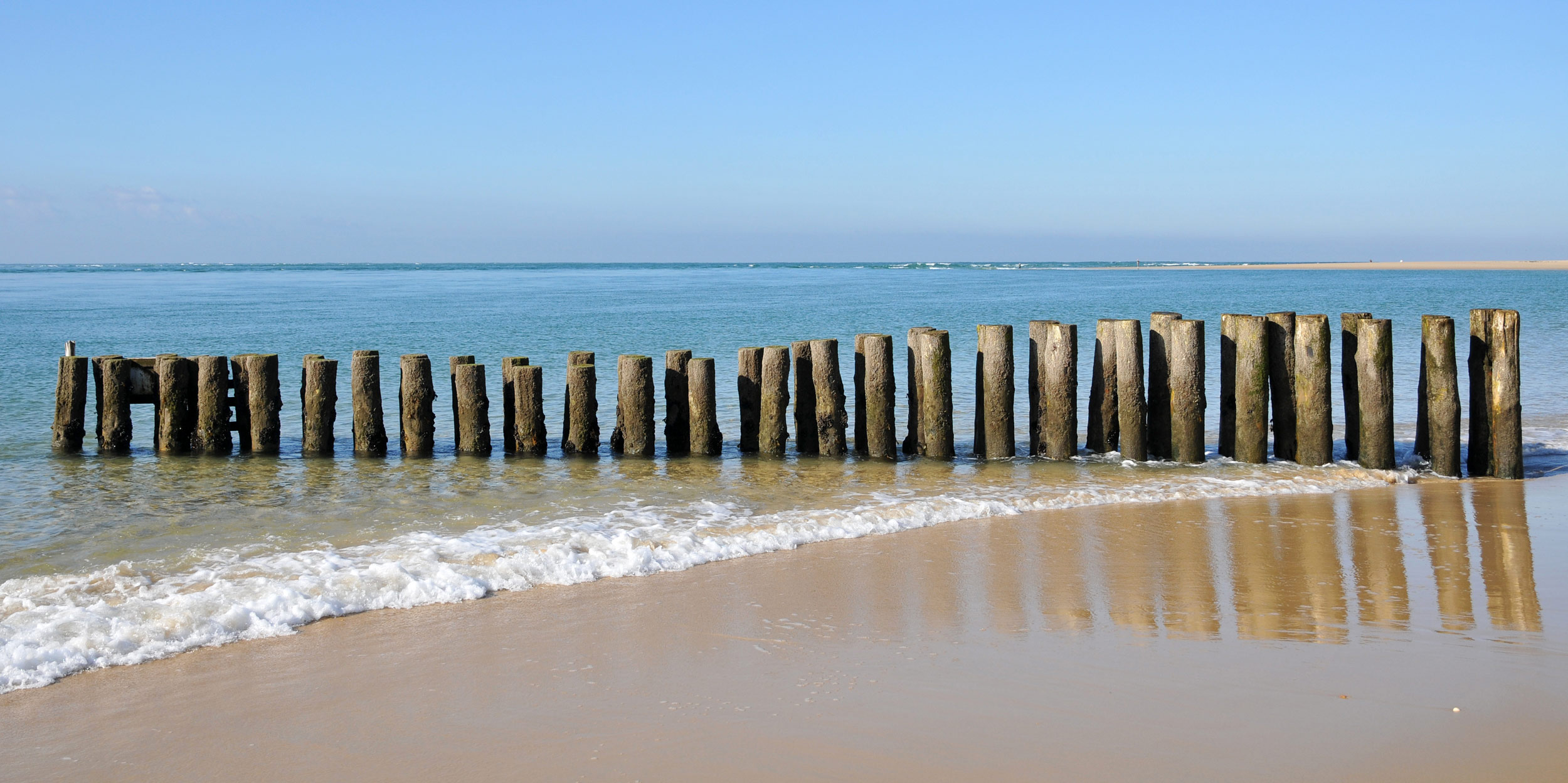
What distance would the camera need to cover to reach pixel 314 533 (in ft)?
23.9

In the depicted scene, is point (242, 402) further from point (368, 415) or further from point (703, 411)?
point (703, 411)

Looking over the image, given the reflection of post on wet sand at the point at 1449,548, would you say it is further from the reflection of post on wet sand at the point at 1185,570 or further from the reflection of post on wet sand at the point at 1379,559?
the reflection of post on wet sand at the point at 1185,570

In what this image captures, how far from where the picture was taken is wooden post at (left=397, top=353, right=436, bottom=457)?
10.0 meters

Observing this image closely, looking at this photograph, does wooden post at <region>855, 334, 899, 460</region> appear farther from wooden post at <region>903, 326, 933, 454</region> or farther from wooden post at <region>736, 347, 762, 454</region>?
wooden post at <region>736, 347, 762, 454</region>

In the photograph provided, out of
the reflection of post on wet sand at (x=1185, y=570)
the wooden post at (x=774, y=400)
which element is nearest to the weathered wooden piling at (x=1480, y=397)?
the reflection of post on wet sand at (x=1185, y=570)

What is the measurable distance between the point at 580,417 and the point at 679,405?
948 mm

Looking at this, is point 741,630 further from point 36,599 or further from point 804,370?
point 804,370

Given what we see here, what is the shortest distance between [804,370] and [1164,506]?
3.63 meters

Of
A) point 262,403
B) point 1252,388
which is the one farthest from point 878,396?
point 262,403

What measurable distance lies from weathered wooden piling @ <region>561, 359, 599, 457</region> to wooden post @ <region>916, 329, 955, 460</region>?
3113 mm

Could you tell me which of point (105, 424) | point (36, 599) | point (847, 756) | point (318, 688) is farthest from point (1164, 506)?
point (105, 424)

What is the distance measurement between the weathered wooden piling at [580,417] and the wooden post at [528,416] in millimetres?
246

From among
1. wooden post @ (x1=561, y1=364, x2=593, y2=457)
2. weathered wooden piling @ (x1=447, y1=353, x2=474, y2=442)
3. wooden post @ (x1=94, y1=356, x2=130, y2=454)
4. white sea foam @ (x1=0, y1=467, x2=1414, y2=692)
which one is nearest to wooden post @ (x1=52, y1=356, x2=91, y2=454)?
wooden post @ (x1=94, y1=356, x2=130, y2=454)

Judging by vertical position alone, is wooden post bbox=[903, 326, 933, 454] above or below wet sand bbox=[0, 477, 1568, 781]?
above
